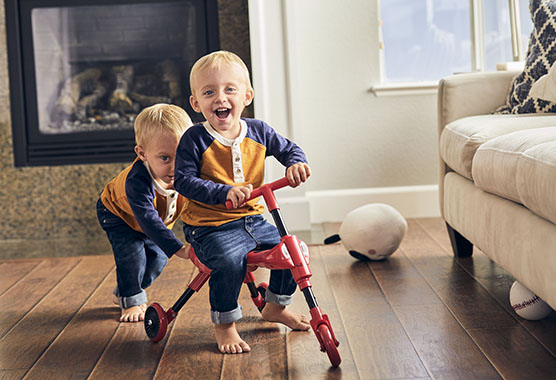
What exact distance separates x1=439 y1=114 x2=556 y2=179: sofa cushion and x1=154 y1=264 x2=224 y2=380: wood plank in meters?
0.81

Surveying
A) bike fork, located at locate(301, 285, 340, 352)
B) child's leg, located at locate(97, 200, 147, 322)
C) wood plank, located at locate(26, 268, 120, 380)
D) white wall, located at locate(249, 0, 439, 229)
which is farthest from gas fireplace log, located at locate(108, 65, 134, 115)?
bike fork, located at locate(301, 285, 340, 352)

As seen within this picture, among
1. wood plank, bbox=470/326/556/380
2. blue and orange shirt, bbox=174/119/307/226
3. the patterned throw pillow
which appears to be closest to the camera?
wood plank, bbox=470/326/556/380

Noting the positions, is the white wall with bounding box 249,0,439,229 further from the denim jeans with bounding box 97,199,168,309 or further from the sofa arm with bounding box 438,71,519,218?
the denim jeans with bounding box 97,199,168,309

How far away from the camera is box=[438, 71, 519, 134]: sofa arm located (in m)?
2.19

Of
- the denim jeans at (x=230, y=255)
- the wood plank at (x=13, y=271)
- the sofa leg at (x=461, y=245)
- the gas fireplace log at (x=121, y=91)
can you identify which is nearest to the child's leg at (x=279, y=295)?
the denim jeans at (x=230, y=255)

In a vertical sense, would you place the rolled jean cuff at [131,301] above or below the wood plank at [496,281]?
above

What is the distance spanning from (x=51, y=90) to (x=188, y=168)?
1856mm

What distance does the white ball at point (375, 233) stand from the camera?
212cm

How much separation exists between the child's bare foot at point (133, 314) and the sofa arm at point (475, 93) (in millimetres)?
1173

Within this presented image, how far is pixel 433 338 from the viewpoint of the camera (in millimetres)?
1437

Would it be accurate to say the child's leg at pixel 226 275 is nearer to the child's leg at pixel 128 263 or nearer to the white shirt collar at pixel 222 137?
the white shirt collar at pixel 222 137

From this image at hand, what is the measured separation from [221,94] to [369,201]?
5.38 ft

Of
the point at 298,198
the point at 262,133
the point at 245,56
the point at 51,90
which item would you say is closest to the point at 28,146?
the point at 51,90

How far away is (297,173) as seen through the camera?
1384 millimetres
